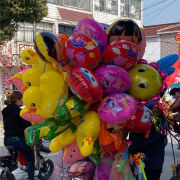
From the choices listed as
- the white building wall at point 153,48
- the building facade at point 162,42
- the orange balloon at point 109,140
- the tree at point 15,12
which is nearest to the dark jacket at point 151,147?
the orange balloon at point 109,140

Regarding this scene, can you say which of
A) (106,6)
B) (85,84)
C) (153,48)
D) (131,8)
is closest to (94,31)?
(85,84)

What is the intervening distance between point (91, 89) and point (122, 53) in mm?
485

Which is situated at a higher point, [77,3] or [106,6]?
[106,6]

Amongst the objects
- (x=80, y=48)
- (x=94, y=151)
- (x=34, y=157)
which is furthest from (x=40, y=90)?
(x=34, y=157)

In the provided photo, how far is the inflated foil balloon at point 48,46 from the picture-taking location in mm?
2570

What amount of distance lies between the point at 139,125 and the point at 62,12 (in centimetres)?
1624

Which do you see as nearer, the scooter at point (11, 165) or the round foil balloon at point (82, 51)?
the round foil balloon at point (82, 51)

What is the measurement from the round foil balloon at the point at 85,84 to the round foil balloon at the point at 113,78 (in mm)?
95

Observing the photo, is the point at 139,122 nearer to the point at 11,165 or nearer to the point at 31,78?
the point at 31,78

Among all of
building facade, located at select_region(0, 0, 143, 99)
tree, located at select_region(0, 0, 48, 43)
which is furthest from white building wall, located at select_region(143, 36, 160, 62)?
tree, located at select_region(0, 0, 48, 43)

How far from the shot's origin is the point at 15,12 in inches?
379

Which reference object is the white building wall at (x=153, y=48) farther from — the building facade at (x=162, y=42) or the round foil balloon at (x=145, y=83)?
the round foil balloon at (x=145, y=83)

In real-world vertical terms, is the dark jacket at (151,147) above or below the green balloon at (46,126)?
below

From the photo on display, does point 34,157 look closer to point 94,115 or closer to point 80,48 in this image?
point 94,115
